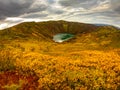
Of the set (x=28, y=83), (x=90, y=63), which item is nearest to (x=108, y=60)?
(x=90, y=63)

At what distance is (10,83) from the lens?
4828cm

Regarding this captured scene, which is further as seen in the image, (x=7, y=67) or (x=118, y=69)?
(x=7, y=67)

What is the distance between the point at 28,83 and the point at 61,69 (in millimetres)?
8721

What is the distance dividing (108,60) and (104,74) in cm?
1417

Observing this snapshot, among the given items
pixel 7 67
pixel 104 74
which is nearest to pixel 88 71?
pixel 104 74

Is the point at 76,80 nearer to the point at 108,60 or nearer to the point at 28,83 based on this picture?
the point at 28,83

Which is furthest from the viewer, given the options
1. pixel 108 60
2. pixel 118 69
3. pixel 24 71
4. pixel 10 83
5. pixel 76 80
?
pixel 108 60

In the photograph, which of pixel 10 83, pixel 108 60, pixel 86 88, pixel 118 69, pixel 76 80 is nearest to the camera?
pixel 86 88

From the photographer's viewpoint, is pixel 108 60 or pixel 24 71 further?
pixel 108 60

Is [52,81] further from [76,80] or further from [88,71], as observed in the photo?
[88,71]

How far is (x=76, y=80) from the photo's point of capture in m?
44.8

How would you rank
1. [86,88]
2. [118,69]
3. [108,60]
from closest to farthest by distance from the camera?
[86,88], [118,69], [108,60]

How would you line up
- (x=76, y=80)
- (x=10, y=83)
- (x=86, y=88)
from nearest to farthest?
(x=86, y=88) → (x=76, y=80) → (x=10, y=83)

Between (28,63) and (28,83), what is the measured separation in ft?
52.9
